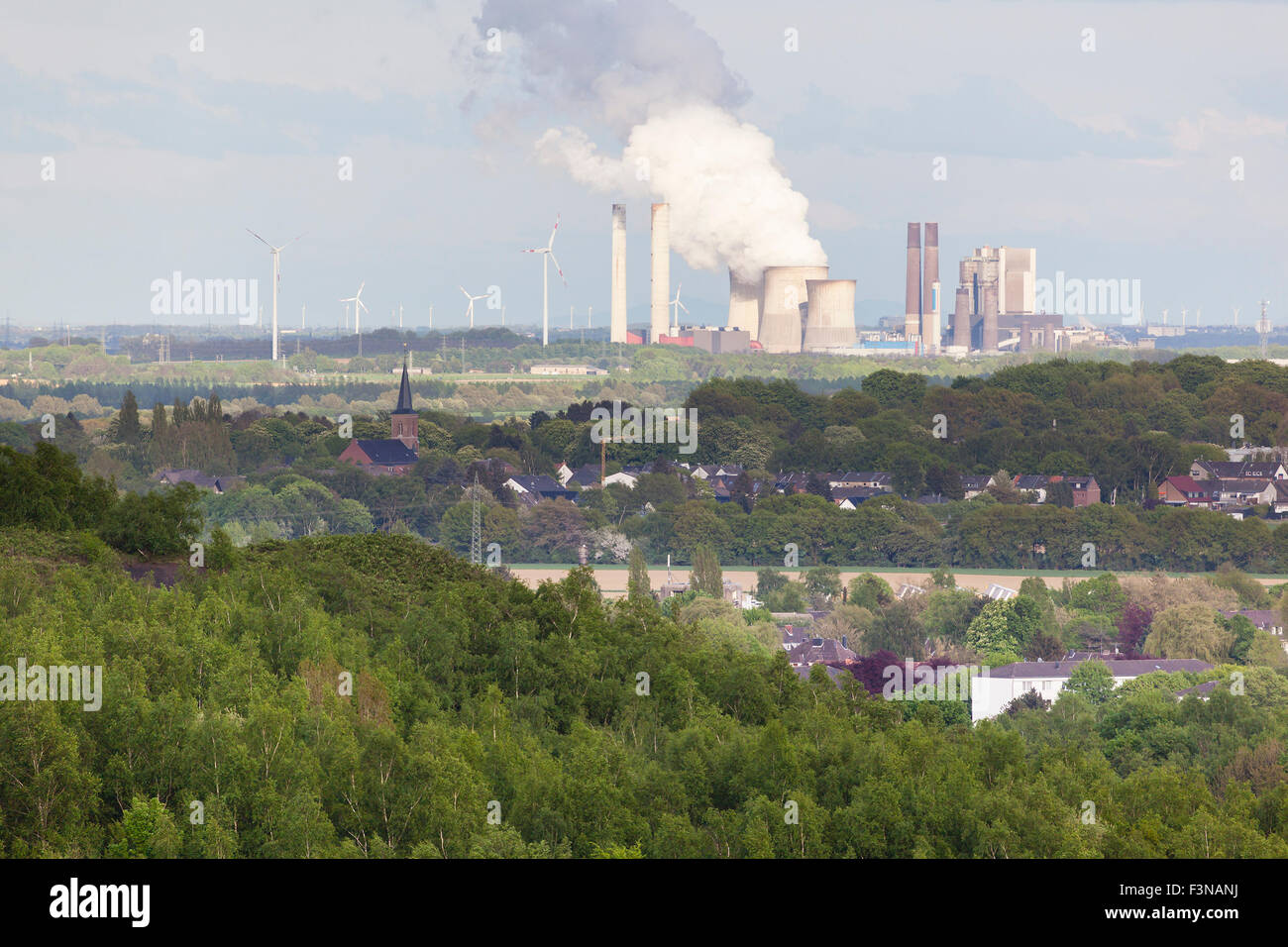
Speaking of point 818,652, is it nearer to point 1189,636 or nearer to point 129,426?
point 1189,636

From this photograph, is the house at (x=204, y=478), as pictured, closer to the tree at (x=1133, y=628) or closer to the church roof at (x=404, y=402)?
the church roof at (x=404, y=402)

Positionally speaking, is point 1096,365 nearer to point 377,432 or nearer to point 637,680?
point 377,432

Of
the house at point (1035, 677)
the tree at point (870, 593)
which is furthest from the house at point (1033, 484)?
the house at point (1035, 677)

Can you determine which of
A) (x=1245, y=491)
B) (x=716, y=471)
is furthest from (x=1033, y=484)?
(x=716, y=471)

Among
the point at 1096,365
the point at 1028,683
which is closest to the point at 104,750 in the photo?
the point at 1028,683
